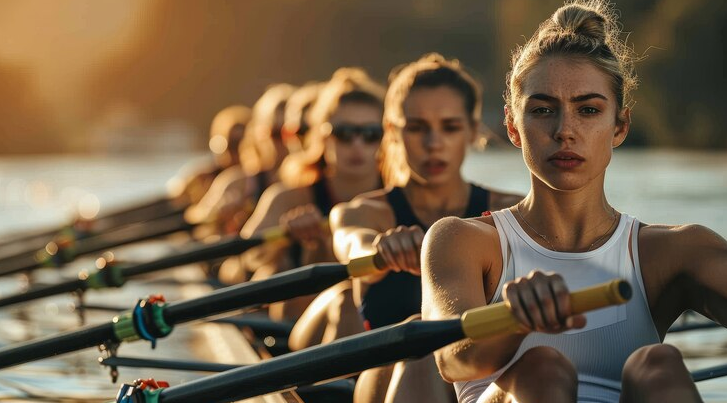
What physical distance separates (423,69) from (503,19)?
21.7 meters

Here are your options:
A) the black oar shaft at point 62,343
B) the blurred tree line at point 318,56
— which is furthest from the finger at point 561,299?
the blurred tree line at point 318,56

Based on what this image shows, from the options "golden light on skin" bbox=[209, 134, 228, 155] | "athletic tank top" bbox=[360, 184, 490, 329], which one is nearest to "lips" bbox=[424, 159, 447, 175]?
"athletic tank top" bbox=[360, 184, 490, 329]

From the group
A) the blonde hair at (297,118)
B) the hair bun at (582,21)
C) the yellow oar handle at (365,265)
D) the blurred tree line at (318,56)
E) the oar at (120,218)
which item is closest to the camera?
the hair bun at (582,21)

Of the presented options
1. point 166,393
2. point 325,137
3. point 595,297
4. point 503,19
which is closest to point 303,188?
point 325,137

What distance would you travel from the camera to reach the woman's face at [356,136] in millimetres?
4992

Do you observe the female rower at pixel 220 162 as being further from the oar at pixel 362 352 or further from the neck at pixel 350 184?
the oar at pixel 362 352

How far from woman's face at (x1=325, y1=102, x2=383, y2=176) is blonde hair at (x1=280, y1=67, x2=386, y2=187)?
4cm

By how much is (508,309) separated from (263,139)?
5727 mm

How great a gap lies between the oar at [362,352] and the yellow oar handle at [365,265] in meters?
0.78

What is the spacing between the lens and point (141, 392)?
2.85 metres

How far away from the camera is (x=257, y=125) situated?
319 inches

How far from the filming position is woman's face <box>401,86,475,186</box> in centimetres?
378

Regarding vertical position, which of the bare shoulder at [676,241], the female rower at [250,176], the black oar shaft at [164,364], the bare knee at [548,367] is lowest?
the bare knee at [548,367]

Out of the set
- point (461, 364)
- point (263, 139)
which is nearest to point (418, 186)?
point (461, 364)
